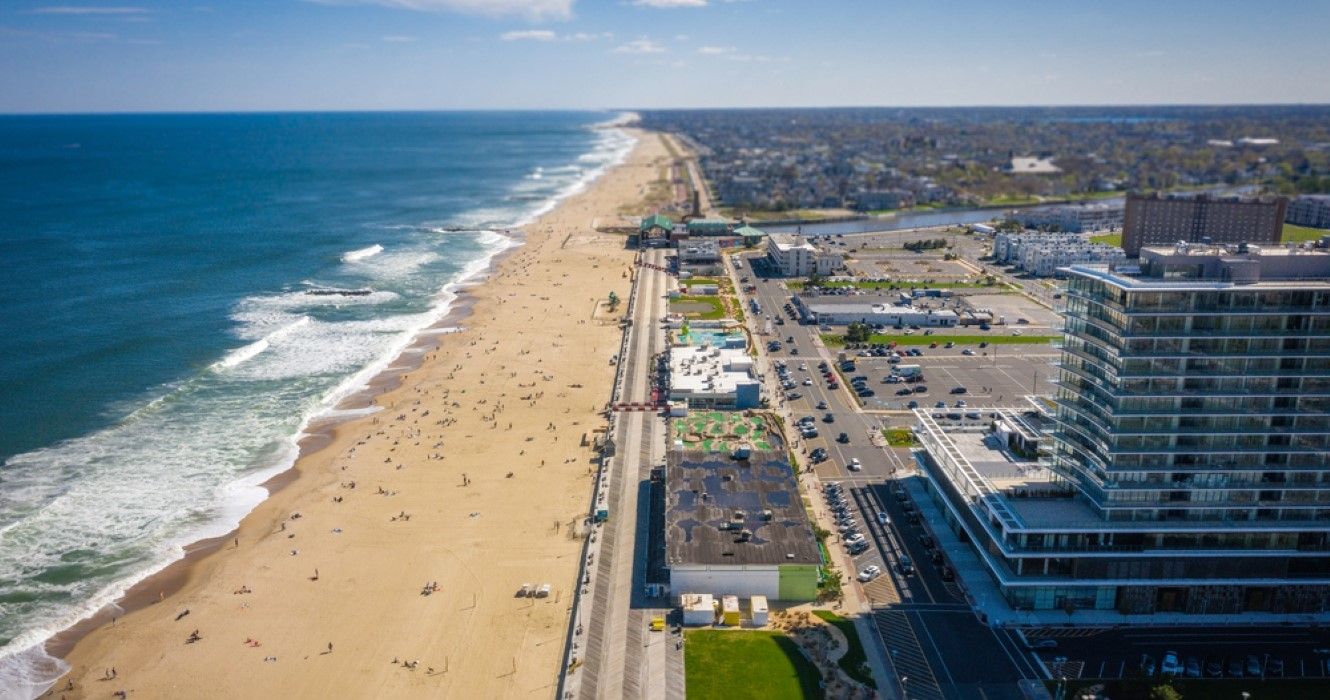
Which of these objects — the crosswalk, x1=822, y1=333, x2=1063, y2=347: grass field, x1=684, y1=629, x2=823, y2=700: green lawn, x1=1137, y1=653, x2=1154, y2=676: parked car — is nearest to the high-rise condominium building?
x1=822, y1=333, x2=1063, y2=347: grass field

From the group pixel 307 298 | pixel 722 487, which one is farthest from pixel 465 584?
pixel 307 298

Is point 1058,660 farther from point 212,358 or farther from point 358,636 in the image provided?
point 212,358

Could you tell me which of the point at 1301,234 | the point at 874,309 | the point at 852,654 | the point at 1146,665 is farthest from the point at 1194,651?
the point at 1301,234

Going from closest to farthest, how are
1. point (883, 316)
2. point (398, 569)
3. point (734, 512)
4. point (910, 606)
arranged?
point (910, 606) → point (734, 512) → point (398, 569) → point (883, 316)

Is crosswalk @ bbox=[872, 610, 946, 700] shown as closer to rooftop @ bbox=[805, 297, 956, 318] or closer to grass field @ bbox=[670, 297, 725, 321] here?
grass field @ bbox=[670, 297, 725, 321]

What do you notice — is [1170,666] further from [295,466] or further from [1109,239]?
[1109,239]

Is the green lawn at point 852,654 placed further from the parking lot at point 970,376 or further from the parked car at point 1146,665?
the parking lot at point 970,376
